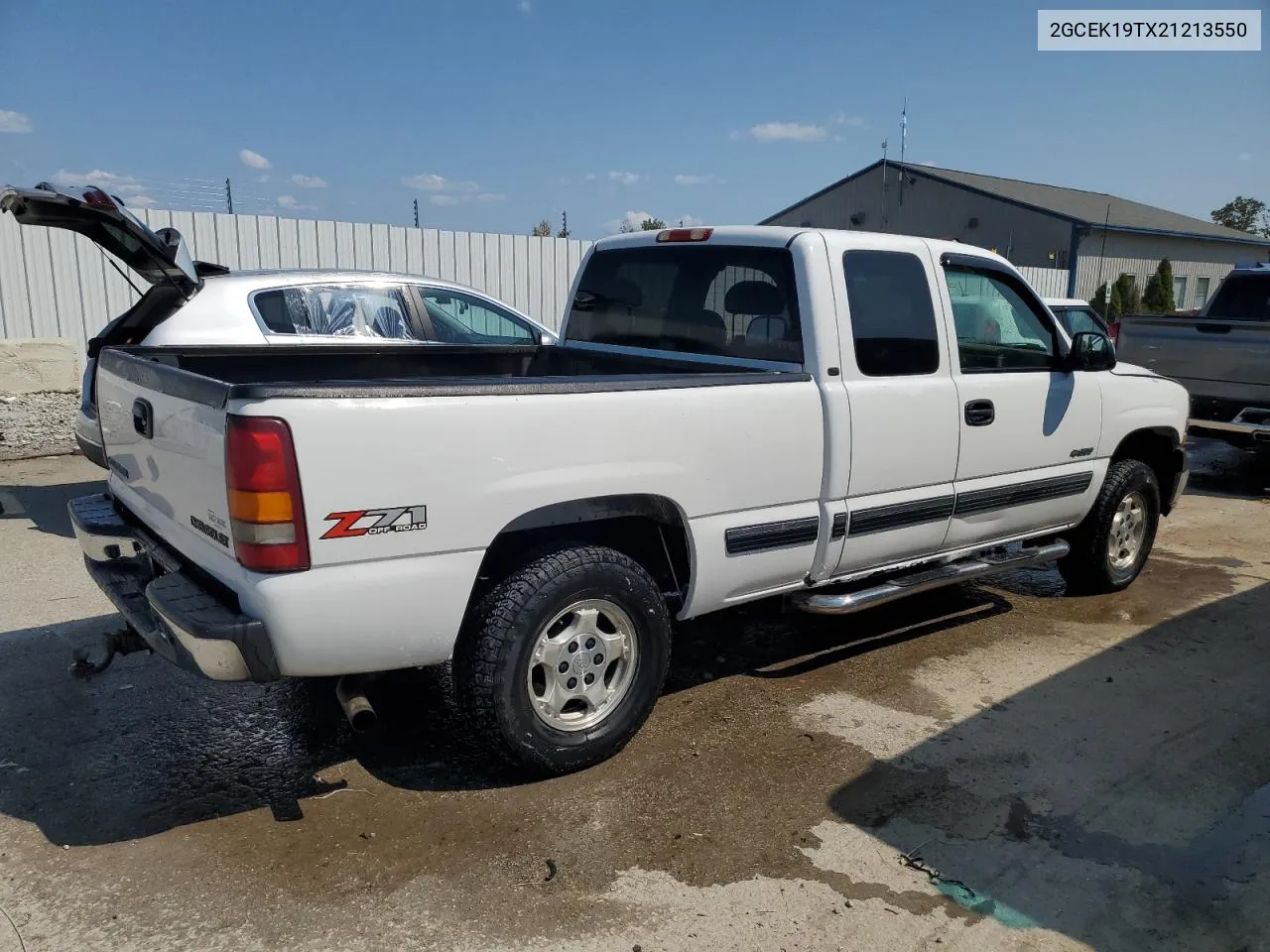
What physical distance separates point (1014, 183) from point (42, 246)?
35.7m

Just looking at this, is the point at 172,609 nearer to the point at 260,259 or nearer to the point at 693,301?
the point at 693,301

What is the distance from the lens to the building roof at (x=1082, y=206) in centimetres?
3225

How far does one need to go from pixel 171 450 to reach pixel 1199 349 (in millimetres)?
9368

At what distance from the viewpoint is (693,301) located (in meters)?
4.72

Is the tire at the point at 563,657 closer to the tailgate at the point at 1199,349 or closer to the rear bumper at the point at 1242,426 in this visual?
the rear bumper at the point at 1242,426

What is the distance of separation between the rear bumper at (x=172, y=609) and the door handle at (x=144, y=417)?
1.46 feet

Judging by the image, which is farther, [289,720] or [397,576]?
[289,720]

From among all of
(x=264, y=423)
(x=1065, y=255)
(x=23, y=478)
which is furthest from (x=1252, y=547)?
(x=1065, y=255)

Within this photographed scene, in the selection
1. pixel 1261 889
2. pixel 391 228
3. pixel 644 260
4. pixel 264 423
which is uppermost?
pixel 391 228

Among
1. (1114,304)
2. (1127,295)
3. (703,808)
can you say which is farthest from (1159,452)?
(1127,295)

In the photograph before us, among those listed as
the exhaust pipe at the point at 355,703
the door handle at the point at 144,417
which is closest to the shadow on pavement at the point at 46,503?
the door handle at the point at 144,417

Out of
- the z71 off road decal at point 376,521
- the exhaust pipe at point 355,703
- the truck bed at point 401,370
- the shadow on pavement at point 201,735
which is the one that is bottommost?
the shadow on pavement at point 201,735

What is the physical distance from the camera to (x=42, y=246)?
9891 mm

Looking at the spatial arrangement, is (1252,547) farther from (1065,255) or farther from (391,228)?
(1065,255)
